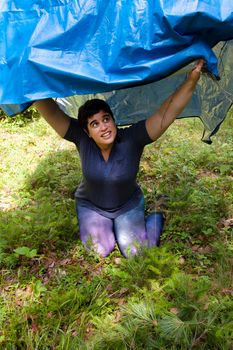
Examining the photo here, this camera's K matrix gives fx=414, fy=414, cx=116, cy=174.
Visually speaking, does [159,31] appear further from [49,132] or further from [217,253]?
[49,132]

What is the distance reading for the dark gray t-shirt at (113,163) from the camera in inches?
139

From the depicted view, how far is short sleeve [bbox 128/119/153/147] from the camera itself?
11.2 feet

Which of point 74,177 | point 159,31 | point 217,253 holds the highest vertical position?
point 159,31

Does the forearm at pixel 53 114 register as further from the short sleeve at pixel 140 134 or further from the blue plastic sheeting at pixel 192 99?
the blue plastic sheeting at pixel 192 99

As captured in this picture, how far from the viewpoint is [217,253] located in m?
3.44

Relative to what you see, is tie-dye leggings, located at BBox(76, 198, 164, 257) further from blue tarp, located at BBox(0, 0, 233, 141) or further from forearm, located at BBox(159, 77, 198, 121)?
blue tarp, located at BBox(0, 0, 233, 141)

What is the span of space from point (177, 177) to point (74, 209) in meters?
1.34

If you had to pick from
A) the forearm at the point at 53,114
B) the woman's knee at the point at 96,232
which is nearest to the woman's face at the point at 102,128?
the forearm at the point at 53,114

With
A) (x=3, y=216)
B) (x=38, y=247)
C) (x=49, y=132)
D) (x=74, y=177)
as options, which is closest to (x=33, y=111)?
(x=49, y=132)

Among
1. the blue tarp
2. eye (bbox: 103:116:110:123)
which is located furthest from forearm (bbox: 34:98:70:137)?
the blue tarp

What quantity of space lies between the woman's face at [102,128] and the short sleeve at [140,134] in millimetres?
156

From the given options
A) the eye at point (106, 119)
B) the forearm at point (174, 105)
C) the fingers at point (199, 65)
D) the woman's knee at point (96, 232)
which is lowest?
the woman's knee at point (96, 232)

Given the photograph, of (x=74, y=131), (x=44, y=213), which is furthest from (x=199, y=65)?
(x=44, y=213)

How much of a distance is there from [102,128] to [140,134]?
321mm
